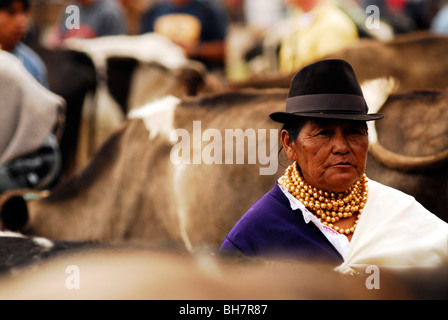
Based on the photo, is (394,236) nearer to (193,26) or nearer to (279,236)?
(279,236)

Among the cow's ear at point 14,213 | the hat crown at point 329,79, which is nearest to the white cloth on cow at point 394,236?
the hat crown at point 329,79

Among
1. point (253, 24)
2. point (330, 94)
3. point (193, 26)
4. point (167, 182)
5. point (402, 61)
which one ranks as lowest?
point (167, 182)

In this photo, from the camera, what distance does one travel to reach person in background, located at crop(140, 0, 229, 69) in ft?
18.4

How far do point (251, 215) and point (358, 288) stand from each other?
1.07 ft

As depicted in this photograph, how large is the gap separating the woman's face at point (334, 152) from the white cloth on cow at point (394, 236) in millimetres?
91

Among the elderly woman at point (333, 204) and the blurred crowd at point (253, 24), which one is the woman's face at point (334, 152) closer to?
the elderly woman at point (333, 204)

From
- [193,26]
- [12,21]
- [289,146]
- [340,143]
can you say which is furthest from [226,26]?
[340,143]

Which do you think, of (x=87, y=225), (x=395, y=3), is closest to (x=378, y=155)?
(x=87, y=225)

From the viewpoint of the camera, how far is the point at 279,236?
148cm

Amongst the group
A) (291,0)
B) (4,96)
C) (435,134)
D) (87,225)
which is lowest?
(87,225)

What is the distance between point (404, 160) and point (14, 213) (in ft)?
5.14

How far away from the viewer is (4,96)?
2.67 meters

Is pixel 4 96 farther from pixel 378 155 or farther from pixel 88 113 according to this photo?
pixel 88 113

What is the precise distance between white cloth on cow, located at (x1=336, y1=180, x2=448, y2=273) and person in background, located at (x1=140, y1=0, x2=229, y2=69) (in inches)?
164
